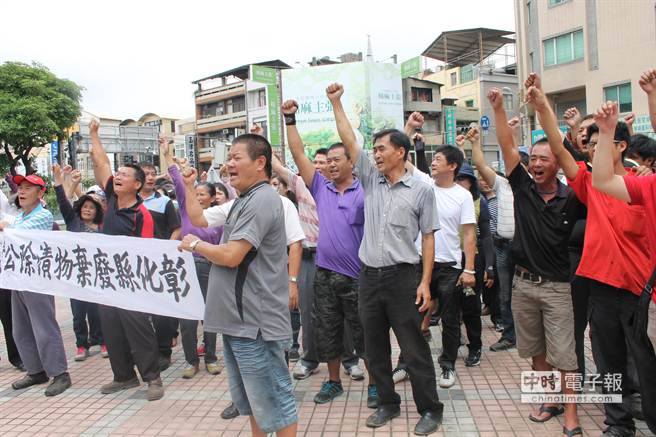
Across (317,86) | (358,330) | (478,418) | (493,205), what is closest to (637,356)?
(478,418)

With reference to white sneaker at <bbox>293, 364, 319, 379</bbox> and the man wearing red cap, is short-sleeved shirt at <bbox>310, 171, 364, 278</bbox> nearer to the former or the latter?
white sneaker at <bbox>293, 364, 319, 379</bbox>

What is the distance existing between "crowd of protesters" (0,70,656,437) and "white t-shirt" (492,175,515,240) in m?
0.02

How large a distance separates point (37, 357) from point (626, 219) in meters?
5.10

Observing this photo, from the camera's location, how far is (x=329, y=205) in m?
4.41

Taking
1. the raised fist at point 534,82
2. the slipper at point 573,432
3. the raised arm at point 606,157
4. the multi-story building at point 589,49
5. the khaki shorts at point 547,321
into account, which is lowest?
the slipper at point 573,432

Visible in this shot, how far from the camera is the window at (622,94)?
70.4ft

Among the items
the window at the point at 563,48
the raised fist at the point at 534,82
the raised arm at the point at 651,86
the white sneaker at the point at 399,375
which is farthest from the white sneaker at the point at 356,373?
the window at the point at 563,48

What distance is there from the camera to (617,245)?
3.30m

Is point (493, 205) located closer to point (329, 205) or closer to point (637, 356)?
point (329, 205)

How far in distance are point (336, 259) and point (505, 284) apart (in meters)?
2.49

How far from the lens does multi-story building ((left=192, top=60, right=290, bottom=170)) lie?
47688 mm

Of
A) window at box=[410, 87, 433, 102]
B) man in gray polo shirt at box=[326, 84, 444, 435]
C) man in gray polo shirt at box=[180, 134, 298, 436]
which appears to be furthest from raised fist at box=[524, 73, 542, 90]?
window at box=[410, 87, 433, 102]

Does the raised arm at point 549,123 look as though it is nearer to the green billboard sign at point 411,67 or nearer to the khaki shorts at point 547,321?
the khaki shorts at point 547,321

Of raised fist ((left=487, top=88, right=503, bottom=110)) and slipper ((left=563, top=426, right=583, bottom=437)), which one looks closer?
slipper ((left=563, top=426, right=583, bottom=437))
